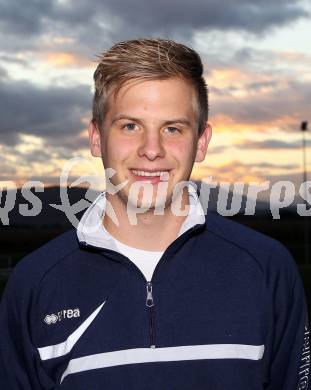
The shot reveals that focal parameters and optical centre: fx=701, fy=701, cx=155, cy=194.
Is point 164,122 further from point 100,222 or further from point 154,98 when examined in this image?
point 100,222

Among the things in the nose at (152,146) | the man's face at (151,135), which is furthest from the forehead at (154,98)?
the nose at (152,146)

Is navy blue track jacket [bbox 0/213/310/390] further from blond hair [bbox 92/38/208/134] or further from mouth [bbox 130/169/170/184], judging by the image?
blond hair [bbox 92/38/208/134]

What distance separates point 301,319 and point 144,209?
1071 millimetres

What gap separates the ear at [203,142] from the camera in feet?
12.5

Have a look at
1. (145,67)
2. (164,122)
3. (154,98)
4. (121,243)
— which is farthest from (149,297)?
(145,67)

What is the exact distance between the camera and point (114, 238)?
3.79 m

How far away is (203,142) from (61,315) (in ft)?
3.95

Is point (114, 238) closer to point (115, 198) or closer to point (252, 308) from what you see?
point (115, 198)

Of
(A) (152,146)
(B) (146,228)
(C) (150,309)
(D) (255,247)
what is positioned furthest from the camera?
A: (D) (255,247)

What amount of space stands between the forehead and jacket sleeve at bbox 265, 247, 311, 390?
98 cm

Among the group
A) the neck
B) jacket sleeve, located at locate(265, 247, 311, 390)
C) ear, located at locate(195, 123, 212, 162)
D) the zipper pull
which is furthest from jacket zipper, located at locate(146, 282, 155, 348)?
ear, located at locate(195, 123, 212, 162)

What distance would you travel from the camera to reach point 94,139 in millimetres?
3869

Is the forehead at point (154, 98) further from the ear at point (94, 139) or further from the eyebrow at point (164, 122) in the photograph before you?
the ear at point (94, 139)

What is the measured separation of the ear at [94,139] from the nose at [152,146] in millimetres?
415
